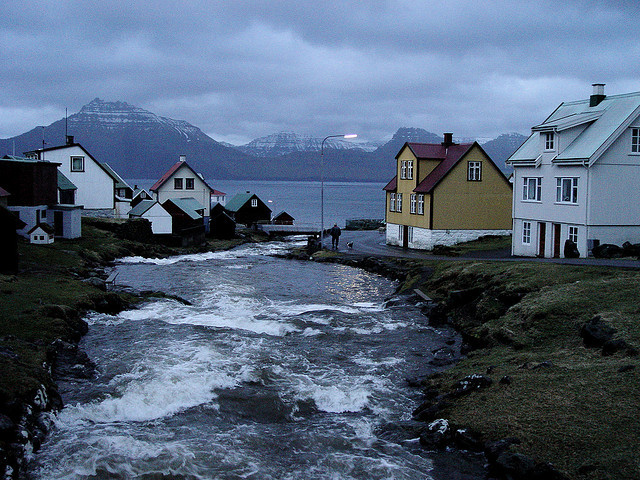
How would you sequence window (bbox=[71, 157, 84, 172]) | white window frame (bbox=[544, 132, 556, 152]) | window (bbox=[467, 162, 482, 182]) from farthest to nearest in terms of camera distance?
window (bbox=[71, 157, 84, 172]) < window (bbox=[467, 162, 482, 182]) < white window frame (bbox=[544, 132, 556, 152])

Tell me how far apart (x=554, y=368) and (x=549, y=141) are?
26631 mm

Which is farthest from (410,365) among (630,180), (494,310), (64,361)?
(630,180)

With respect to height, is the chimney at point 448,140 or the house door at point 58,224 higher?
the chimney at point 448,140

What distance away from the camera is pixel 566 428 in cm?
1258

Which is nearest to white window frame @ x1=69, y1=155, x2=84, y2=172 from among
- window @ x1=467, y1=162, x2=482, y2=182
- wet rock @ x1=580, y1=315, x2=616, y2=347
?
window @ x1=467, y1=162, x2=482, y2=182

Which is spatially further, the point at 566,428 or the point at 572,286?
the point at 572,286

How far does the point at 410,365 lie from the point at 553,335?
470cm

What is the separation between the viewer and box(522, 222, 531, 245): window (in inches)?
1609

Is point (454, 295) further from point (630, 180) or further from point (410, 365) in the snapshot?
point (630, 180)

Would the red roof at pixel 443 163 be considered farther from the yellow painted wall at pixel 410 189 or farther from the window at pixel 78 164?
the window at pixel 78 164

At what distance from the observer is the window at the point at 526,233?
4088 cm

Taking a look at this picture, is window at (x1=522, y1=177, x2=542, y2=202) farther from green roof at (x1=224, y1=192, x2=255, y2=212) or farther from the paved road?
green roof at (x1=224, y1=192, x2=255, y2=212)

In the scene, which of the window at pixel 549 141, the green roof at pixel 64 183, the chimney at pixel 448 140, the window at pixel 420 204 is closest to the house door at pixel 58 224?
the green roof at pixel 64 183

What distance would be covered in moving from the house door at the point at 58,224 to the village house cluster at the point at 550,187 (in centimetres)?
3069
